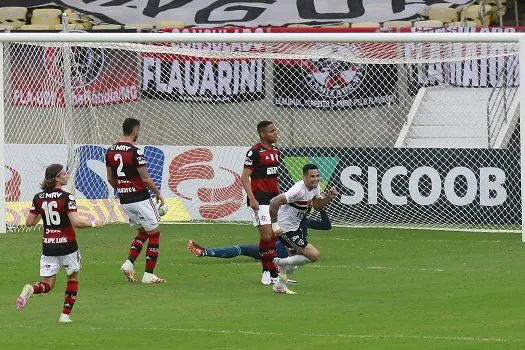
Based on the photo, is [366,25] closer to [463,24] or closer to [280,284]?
[463,24]

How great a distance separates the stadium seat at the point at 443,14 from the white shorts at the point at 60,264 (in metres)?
18.3

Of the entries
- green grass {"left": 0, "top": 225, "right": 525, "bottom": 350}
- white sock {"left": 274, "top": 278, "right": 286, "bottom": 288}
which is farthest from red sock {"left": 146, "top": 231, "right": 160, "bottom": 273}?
white sock {"left": 274, "top": 278, "right": 286, "bottom": 288}

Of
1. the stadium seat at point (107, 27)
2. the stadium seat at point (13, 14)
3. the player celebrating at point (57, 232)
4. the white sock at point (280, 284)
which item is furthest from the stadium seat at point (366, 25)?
the player celebrating at point (57, 232)

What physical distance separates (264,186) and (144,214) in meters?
1.68

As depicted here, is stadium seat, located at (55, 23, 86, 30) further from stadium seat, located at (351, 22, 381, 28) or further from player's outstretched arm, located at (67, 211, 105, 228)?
player's outstretched arm, located at (67, 211, 105, 228)

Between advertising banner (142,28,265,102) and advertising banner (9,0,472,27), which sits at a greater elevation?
advertising banner (9,0,472,27)

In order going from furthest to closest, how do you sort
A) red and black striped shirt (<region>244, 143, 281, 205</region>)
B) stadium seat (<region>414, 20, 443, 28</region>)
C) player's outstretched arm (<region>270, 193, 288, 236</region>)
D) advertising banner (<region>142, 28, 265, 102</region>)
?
1. stadium seat (<region>414, 20, 443, 28</region>)
2. advertising banner (<region>142, 28, 265, 102</region>)
3. red and black striped shirt (<region>244, 143, 281, 205</region>)
4. player's outstretched arm (<region>270, 193, 288, 236</region>)

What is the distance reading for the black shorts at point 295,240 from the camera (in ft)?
54.3

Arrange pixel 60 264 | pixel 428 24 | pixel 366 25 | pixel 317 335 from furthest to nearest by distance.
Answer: pixel 366 25
pixel 428 24
pixel 60 264
pixel 317 335

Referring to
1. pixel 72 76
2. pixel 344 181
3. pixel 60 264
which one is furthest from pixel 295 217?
pixel 72 76

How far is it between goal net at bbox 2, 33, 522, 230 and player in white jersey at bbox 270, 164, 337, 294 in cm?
684

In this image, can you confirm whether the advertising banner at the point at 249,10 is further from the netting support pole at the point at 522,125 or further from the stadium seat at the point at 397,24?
Result: the netting support pole at the point at 522,125

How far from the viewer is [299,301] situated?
1597cm

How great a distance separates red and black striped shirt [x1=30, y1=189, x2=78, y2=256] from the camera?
558 inches
